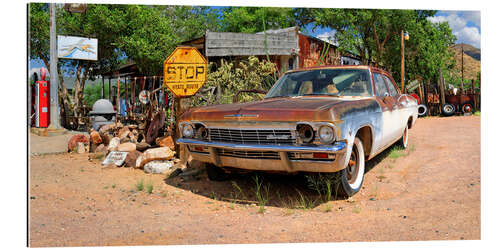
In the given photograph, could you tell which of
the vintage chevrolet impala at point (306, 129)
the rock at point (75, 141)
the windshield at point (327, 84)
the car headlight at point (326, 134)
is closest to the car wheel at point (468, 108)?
the vintage chevrolet impala at point (306, 129)

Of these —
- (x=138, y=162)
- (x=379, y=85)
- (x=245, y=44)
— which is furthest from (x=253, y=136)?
(x=245, y=44)

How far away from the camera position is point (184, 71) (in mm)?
4434

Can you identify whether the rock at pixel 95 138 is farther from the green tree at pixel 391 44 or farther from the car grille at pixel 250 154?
the green tree at pixel 391 44

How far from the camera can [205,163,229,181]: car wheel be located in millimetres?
3913

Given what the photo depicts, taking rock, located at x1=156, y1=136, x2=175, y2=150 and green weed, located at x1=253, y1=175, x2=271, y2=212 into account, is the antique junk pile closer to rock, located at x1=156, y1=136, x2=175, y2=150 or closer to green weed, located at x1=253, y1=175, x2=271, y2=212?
rock, located at x1=156, y1=136, x2=175, y2=150

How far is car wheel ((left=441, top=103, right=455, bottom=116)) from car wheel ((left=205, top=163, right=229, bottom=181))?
213 inches

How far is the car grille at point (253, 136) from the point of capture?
2910 mm

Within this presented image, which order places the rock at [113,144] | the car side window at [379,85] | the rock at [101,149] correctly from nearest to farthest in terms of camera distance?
the car side window at [379,85]
the rock at [113,144]
the rock at [101,149]

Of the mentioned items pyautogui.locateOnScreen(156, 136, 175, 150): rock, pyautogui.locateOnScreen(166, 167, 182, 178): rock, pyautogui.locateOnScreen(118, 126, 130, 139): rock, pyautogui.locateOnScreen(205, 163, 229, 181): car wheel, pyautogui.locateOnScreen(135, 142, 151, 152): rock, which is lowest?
pyautogui.locateOnScreen(166, 167, 182, 178): rock

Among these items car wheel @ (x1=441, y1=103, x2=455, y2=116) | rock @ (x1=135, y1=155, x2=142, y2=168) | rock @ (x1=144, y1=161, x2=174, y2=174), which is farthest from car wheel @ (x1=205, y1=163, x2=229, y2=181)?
car wheel @ (x1=441, y1=103, x2=455, y2=116)

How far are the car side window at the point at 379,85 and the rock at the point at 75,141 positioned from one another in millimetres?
4548

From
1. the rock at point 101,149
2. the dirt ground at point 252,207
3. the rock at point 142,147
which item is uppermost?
the rock at point 142,147

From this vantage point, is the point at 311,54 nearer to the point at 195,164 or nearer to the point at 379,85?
the point at 379,85
